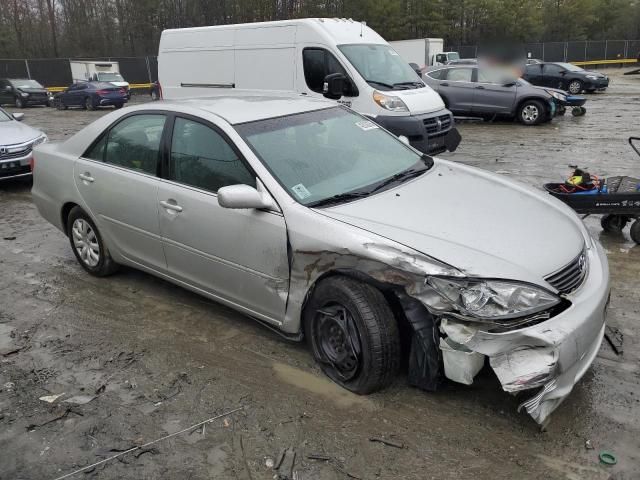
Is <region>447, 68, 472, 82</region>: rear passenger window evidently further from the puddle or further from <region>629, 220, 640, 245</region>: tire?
the puddle

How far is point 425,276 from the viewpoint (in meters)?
2.80

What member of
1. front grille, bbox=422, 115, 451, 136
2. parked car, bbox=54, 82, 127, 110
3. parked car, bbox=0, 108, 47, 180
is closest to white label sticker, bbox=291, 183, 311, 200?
front grille, bbox=422, 115, 451, 136

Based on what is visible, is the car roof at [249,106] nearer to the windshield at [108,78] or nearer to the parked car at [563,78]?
the parked car at [563,78]

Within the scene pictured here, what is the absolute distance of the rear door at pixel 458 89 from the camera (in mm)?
14914

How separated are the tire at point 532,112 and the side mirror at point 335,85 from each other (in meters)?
7.52

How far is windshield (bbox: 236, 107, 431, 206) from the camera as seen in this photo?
354 cm

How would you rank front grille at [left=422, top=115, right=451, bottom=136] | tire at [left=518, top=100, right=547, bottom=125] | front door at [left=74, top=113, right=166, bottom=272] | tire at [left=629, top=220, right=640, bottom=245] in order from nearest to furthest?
front door at [left=74, top=113, right=166, bottom=272] → tire at [left=629, top=220, right=640, bottom=245] → front grille at [left=422, top=115, right=451, bottom=136] → tire at [left=518, top=100, right=547, bottom=125]

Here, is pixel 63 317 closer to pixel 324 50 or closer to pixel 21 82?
pixel 324 50

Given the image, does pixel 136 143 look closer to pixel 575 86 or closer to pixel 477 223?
pixel 477 223

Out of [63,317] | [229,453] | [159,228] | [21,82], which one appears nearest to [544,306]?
[229,453]

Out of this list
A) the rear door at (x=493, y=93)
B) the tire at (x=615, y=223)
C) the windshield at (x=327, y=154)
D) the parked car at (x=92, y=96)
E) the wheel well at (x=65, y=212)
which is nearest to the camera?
the windshield at (x=327, y=154)

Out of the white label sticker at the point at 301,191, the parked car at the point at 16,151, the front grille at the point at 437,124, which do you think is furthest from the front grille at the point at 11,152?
the white label sticker at the point at 301,191

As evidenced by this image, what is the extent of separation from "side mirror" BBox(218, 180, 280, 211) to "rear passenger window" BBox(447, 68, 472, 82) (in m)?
13.0

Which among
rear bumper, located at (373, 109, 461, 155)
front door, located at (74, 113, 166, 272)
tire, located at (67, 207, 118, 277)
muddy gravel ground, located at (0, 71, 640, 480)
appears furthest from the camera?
rear bumper, located at (373, 109, 461, 155)
